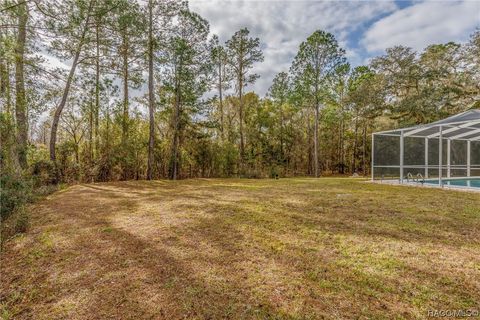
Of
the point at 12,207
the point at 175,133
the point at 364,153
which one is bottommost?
the point at 12,207

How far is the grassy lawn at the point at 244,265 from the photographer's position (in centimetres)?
193

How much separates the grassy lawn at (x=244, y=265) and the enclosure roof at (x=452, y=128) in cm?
441

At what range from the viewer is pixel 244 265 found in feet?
8.54

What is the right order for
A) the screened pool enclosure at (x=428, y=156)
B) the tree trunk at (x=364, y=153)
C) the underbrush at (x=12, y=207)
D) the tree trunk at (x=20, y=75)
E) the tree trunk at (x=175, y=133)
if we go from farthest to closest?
the tree trunk at (x=364, y=153), the tree trunk at (x=175, y=133), the screened pool enclosure at (x=428, y=156), the tree trunk at (x=20, y=75), the underbrush at (x=12, y=207)

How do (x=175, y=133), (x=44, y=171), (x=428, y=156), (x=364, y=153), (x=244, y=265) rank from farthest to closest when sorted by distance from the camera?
(x=364, y=153)
(x=175, y=133)
(x=428, y=156)
(x=44, y=171)
(x=244, y=265)

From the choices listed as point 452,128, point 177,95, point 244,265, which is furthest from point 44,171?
point 452,128

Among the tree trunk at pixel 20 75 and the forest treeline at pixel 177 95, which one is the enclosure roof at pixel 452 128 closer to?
the forest treeline at pixel 177 95

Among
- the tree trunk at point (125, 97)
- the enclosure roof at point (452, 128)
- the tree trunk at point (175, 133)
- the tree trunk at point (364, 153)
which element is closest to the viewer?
the enclosure roof at point (452, 128)

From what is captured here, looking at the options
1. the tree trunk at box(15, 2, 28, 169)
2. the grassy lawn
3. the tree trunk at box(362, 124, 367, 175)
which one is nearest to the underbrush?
the grassy lawn

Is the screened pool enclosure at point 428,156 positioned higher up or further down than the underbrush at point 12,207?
higher up

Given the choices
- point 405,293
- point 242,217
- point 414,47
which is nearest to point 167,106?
point 242,217

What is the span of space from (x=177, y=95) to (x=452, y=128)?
12.3 meters


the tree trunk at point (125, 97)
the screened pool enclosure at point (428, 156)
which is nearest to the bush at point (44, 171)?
the tree trunk at point (125, 97)

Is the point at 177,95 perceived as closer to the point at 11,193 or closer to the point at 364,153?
the point at 11,193
